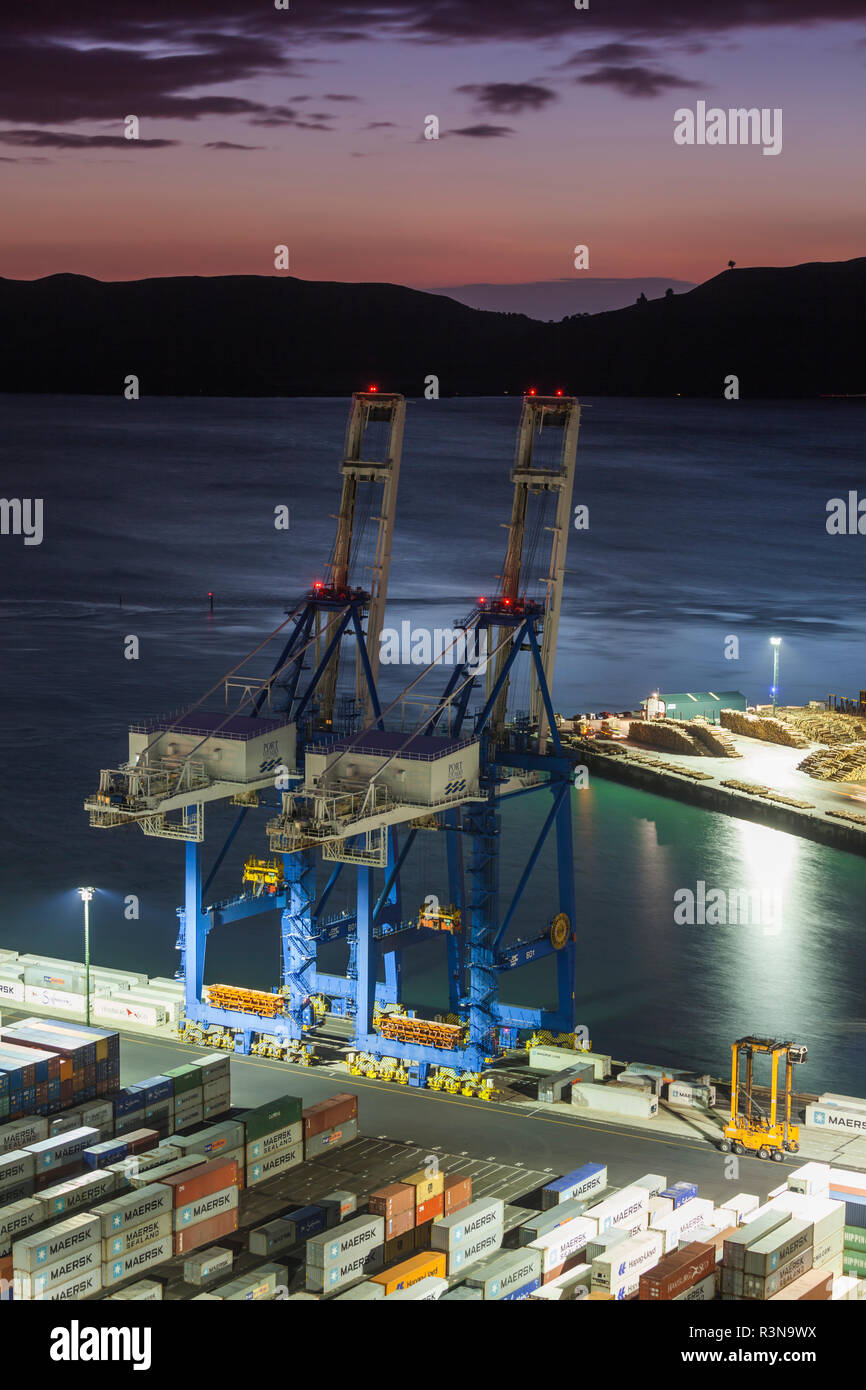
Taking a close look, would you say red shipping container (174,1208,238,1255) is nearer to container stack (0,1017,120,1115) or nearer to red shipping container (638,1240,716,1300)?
container stack (0,1017,120,1115)

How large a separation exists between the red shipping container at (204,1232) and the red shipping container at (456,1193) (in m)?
4.72

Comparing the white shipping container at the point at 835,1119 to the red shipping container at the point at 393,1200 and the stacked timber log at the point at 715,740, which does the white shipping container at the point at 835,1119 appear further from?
the stacked timber log at the point at 715,740

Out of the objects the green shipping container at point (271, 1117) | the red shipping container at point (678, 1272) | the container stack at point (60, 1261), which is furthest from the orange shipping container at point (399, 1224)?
the container stack at point (60, 1261)

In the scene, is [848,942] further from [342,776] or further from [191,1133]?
[191,1133]

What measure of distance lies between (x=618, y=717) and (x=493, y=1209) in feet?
263

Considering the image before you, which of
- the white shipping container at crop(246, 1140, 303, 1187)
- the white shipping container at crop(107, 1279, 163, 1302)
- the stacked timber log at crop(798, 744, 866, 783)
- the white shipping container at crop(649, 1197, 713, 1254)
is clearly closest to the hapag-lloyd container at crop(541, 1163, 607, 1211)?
the white shipping container at crop(649, 1197, 713, 1254)

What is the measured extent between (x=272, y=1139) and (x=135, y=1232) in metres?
6.43

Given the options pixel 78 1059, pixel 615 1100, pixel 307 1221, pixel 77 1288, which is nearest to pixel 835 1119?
pixel 615 1100

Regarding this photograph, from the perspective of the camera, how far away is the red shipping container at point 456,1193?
42188mm

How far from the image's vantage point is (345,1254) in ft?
128

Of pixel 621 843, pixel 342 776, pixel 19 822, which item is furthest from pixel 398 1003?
pixel 19 822

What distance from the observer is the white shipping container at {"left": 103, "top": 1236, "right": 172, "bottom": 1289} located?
3916 cm

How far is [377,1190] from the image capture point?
140ft

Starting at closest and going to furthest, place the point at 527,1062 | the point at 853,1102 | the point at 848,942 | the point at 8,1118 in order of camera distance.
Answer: the point at 8,1118 < the point at 853,1102 < the point at 527,1062 < the point at 848,942
